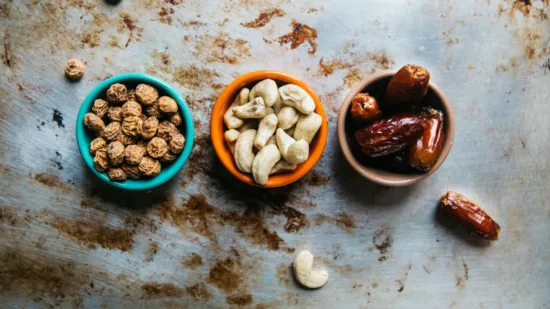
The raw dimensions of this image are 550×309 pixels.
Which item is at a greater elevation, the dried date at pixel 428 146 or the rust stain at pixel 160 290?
the dried date at pixel 428 146

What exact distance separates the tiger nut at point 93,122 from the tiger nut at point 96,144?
22mm

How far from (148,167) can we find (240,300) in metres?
0.41

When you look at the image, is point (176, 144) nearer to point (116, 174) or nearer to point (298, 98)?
point (116, 174)

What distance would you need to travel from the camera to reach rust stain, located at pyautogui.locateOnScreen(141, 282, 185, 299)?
48.9 inches

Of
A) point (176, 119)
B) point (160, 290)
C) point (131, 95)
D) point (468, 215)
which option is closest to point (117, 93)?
point (131, 95)

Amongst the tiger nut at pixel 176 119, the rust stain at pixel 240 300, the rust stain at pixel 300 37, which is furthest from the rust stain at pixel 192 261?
the rust stain at pixel 300 37

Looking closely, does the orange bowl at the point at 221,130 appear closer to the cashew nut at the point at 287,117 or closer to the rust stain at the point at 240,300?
the cashew nut at the point at 287,117

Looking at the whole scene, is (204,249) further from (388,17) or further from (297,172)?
(388,17)

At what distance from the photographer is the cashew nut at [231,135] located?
3.59 ft

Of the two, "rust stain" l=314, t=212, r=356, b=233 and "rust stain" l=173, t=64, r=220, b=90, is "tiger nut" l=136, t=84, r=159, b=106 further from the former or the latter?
"rust stain" l=314, t=212, r=356, b=233

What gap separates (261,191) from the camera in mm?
1218

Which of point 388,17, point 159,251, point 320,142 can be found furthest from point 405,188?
point 159,251

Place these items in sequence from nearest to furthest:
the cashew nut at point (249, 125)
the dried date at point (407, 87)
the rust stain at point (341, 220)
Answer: the dried date at point (407, 87), the cashew nut at point (249, 125), the rust stain at point (341, 220)

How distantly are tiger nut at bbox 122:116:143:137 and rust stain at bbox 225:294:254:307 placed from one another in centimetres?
46
